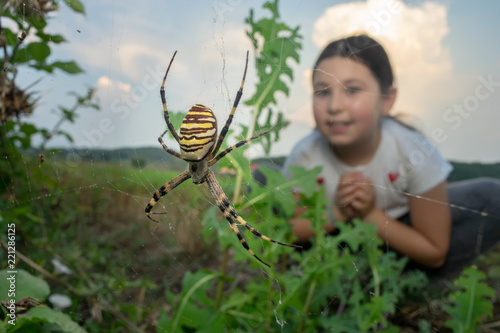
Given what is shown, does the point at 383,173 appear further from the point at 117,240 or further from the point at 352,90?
the point at 117,240

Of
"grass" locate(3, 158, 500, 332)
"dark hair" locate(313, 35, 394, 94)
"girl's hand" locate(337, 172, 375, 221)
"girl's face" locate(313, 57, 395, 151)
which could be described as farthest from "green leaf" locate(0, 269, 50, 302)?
"girl's hand" locate(337, 172, 375, 221)

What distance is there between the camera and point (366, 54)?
1.46 meters

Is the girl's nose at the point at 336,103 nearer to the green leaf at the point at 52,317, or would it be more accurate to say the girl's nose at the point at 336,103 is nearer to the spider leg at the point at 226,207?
the spider leg at the point at 226,207

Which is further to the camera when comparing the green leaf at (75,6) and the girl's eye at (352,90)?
the girl's eye at (352,90)

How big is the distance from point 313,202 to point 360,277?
1.07m

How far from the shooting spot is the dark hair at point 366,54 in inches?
53.1

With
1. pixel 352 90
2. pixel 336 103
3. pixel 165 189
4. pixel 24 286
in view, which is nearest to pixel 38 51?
pixel 165 189

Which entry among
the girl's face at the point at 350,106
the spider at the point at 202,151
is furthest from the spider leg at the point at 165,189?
the girl's face at the point at 350,106

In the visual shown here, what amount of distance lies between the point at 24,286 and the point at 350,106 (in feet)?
4.80

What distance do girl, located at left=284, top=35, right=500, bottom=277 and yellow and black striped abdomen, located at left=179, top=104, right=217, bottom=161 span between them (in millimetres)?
391

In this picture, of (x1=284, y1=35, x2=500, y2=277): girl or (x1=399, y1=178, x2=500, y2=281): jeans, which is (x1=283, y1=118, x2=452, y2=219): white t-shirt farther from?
(x1=399, y1=178, x2=500, y2=281): jeans

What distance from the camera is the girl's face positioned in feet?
4.32

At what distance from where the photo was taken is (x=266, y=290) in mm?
1203

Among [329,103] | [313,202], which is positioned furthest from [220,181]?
[329,103]
